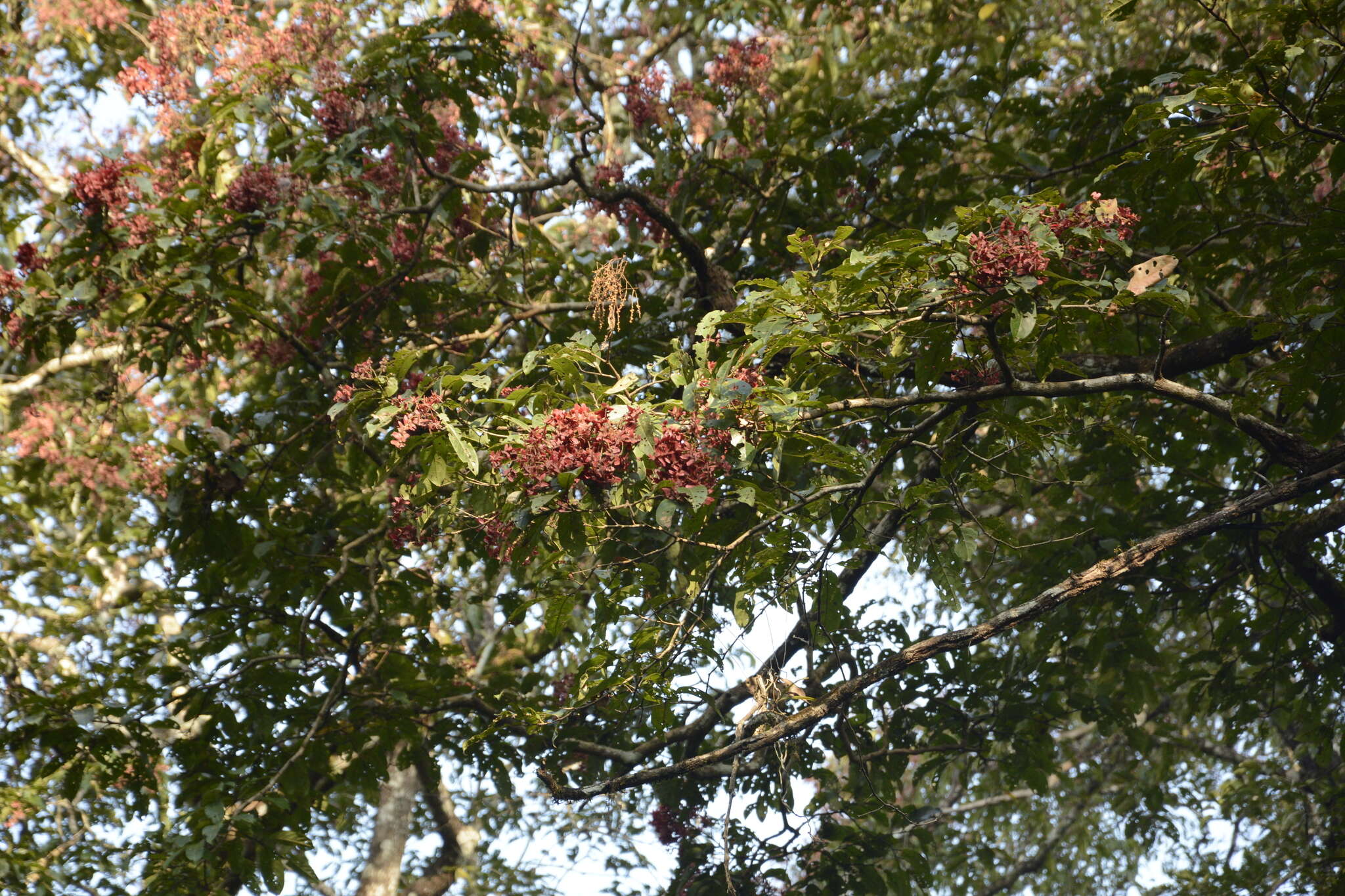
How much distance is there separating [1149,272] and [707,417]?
1.13 metres

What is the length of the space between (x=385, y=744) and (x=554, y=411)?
2.59m

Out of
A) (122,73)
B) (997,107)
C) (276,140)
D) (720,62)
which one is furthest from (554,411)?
(720,62)

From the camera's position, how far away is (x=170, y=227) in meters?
4.13

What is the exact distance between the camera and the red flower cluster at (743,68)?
5.53m

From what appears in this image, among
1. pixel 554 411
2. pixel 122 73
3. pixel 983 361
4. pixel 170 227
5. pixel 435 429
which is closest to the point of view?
pixel 554 411

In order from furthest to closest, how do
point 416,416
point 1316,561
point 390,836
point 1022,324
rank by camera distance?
1. point 390,836
2. point 1316,561
3. point 416,416
4. point 1022,324

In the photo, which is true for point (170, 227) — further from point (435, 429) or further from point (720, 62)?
point (720, 62)

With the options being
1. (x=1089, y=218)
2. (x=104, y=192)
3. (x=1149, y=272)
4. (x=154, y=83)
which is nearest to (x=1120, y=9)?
(x=1089, y=218)

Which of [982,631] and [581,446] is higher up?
[581,446]

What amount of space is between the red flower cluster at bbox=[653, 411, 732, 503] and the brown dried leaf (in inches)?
41.0

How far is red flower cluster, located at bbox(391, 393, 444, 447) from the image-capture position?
8.91 ft

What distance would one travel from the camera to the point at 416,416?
2732mm

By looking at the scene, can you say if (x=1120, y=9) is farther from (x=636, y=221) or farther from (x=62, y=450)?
(x=62, y=450)

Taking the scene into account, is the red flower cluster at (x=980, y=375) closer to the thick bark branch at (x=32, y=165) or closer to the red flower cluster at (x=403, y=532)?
the red flower cluster at (x=403, y=532)
